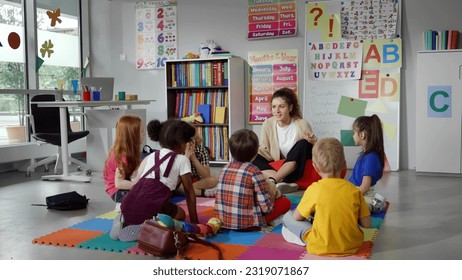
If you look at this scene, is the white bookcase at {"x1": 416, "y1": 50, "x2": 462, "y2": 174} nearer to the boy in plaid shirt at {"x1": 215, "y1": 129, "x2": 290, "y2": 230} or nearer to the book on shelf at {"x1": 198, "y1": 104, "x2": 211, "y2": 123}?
the book on shelf at {"x1": 198, "y1": 104, "x2": 211, "y2": 123}

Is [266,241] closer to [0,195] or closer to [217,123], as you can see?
[0,195]

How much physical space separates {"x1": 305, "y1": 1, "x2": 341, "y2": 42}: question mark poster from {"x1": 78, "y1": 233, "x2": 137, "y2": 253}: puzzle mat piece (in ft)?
12.5

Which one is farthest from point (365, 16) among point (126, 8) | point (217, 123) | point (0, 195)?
point (0, 195)

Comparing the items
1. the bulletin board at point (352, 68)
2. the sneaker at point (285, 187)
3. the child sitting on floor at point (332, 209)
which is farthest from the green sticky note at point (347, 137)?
the child sitting on floor at point (332, 209)

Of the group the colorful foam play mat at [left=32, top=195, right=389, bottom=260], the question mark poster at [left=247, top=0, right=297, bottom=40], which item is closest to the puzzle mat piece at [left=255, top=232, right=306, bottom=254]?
the colorful foam play mat at [left=32, top=195, right=389, bottom=260]

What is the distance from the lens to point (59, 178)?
5016 millimetres

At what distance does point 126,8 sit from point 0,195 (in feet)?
10.9

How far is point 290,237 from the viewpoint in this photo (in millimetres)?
2697

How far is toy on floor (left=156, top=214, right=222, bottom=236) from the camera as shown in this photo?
100 inches

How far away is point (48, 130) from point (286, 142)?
9.23 feet

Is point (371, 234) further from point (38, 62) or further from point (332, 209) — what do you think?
point (38, 62)

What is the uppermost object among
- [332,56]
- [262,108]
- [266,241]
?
[332,56]

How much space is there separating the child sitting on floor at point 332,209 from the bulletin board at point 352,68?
3.29m

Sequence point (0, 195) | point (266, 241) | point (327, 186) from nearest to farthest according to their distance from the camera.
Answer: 1. point (327, 186)
2. point (266, 241)
3. point (0, 195)
